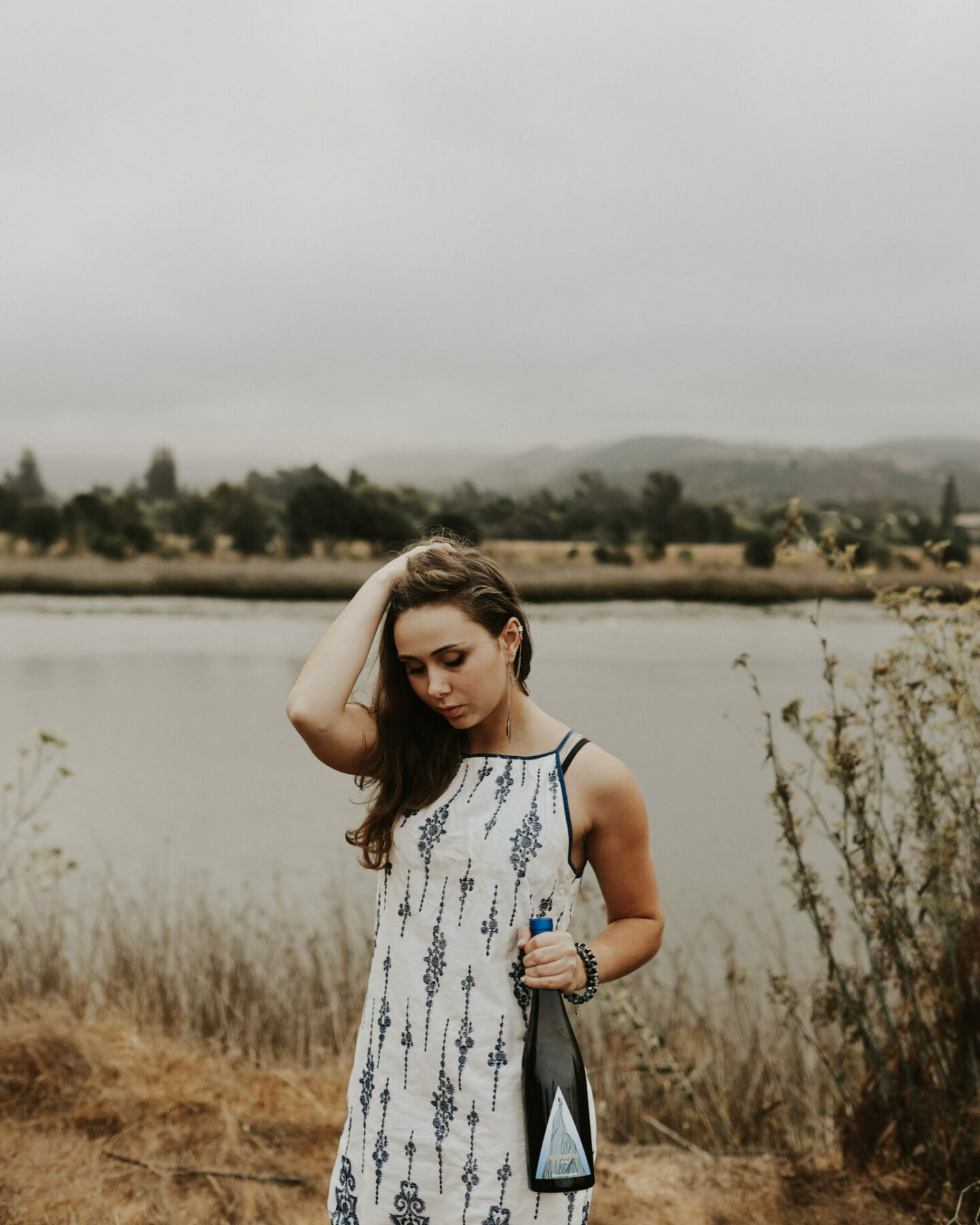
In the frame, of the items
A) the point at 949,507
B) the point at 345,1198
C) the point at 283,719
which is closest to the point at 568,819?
the point at 345,1198

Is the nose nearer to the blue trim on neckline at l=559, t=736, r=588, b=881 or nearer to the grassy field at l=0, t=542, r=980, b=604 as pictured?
the blue trim on neckline at l=559, t=736, r=588, b=881

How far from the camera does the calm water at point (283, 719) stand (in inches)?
480

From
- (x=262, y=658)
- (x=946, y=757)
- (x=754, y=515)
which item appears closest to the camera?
(x=946, y=757)

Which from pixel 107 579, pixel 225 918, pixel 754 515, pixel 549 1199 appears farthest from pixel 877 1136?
pixel 107 579

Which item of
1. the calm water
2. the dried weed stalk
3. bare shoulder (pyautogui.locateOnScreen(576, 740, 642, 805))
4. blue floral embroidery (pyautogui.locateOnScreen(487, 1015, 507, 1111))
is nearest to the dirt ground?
the dried weed stalk

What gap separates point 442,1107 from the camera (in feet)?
4.42

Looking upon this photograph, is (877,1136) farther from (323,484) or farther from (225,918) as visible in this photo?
(323,484)

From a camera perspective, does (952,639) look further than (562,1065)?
Yes

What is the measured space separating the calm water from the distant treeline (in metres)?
2.88

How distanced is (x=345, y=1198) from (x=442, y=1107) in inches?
10.0

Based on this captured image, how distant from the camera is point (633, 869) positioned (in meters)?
1.44

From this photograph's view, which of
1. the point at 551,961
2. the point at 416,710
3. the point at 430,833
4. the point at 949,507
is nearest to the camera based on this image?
the point at 551,961

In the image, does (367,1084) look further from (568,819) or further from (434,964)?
(568,819)

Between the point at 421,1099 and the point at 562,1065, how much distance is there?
0.73 ft
